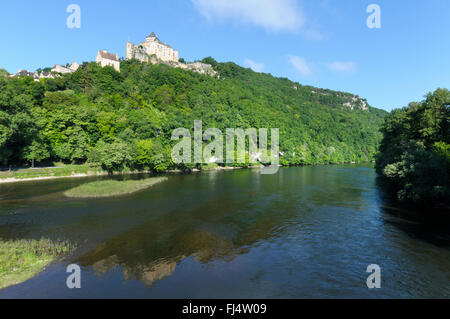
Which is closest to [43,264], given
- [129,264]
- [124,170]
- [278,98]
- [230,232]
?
[129,264]

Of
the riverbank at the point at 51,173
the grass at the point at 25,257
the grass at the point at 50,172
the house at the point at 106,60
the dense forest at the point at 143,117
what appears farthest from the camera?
the house at the point at 106,60

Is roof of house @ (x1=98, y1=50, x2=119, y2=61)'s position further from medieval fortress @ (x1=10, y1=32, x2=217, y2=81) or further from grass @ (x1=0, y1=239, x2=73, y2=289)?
grass @ (x1=0, y1=239, x2=73, y2=289)

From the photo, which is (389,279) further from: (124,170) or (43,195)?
(124,170)

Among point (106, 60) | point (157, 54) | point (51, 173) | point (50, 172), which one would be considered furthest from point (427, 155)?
point (157, 54)

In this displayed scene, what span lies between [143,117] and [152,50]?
87.9 meters

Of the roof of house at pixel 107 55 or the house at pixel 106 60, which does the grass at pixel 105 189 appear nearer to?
the house at pixel 106 60

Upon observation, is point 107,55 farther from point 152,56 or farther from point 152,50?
point 152,50

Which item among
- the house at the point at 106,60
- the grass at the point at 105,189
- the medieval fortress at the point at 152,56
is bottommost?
the grass at the point at 105,189

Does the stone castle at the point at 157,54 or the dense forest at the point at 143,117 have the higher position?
the stone castle at the point at 157,54

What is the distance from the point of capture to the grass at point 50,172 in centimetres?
4353

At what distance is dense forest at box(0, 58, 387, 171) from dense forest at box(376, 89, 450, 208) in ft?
159

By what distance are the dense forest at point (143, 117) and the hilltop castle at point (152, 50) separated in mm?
12012

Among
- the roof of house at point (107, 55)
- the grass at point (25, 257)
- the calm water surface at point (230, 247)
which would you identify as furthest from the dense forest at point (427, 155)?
the roof of house at point (107, 55)

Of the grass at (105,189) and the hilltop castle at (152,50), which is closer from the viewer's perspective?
the grass at (105,189)
